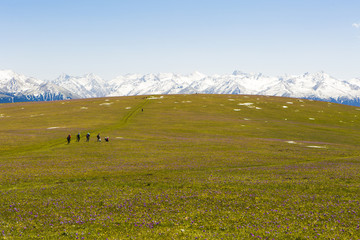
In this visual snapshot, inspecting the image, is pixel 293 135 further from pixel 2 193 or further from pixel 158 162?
pixel 2 193

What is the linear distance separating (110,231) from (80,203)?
7.69 m

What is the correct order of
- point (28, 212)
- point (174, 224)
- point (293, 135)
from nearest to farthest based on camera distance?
point (174, 224)
point (28, 212)
point (293, 135)

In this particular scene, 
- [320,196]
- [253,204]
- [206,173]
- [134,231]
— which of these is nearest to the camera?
[134,231]

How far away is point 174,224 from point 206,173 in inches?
753

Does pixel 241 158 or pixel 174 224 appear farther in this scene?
pixel 241 158

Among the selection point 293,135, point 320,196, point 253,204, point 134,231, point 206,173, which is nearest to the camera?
point 134,231

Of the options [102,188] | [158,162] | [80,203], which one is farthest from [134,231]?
[158,162]

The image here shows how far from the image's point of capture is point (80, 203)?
24.1 m

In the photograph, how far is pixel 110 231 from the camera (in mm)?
A: 17859

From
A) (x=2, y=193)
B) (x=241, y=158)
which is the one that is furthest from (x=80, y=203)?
(x=241, y=158)

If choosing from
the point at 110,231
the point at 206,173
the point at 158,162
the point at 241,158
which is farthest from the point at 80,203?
the point at 241,158

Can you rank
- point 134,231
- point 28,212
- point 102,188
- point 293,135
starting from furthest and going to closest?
1. point 293,135
2. point 102,188
3. point 28,212
4. point 134,231

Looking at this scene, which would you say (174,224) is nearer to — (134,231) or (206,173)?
(134,231)

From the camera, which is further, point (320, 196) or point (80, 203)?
point (320, 196)
